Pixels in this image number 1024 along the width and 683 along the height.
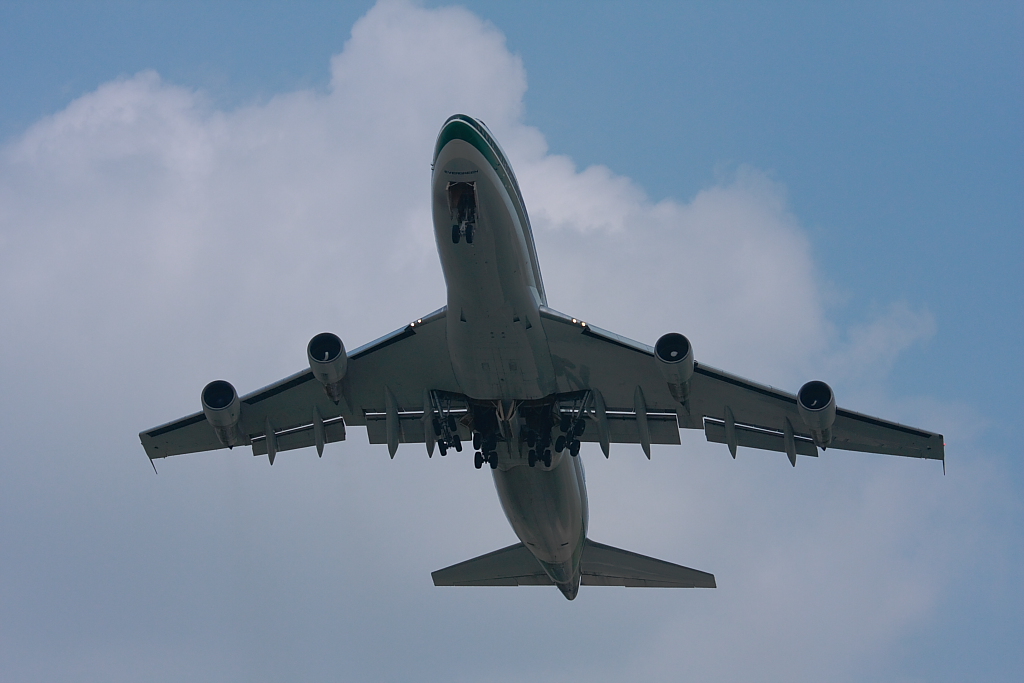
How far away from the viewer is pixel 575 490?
26094mm

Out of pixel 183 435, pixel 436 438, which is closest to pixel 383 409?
pixel 436 438

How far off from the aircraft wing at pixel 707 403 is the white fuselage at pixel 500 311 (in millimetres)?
802

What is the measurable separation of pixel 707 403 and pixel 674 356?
3.63 meters

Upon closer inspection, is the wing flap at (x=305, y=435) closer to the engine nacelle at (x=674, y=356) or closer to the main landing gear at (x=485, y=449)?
the main landing gear at (x=485, y=449)

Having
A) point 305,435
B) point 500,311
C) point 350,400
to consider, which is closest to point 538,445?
point 500,311

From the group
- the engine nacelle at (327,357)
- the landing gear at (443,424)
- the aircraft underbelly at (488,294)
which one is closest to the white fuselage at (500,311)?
the aircraft underbelly at (488,294)

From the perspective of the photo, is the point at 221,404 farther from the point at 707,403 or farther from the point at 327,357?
the point at 707,403

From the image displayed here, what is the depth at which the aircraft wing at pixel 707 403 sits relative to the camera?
2361cm

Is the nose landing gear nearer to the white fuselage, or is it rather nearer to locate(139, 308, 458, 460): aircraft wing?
the white fuselage

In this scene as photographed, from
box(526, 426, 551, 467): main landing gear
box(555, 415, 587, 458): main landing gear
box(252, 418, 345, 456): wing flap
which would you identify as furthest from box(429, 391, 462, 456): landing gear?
box(252, 418, 345, 456): wing flap

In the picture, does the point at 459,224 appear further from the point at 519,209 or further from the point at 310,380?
Result: the point at 310,380

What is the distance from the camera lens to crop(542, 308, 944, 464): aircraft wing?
23.6 metres

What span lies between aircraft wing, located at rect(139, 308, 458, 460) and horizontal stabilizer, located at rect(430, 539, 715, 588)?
226 inches

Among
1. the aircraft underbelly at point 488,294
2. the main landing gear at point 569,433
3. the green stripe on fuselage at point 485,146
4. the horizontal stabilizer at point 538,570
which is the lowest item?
the horizontal stabilizer at point 538,570
